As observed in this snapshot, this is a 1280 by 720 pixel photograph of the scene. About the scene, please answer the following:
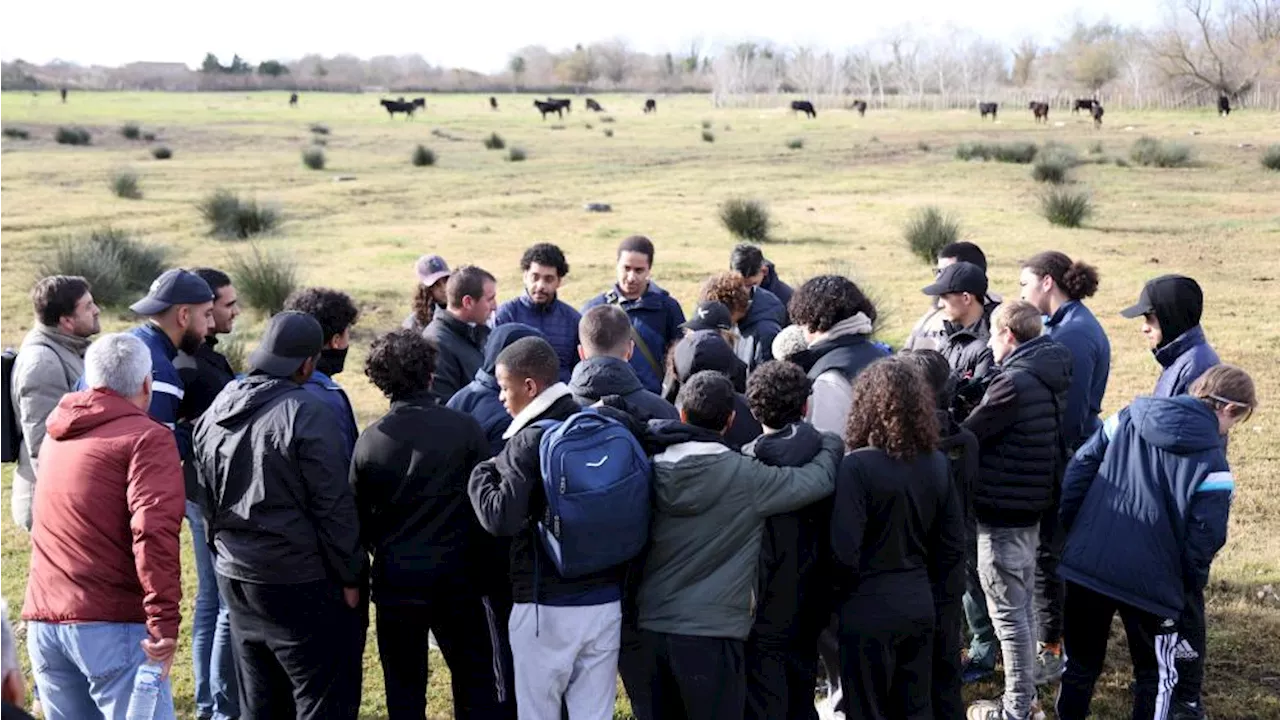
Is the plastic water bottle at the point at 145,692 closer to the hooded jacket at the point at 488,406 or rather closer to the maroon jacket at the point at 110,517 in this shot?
the maroon jacket at the point at 110,517

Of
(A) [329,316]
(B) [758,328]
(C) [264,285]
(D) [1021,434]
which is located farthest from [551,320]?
(C) [264,285]

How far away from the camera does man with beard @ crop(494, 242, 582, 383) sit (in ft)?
20.8

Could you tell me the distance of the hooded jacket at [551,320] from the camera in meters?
6.41

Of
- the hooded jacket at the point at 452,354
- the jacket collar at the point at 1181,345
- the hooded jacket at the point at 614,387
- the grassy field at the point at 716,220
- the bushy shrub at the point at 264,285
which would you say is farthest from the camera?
the bushy shrub at the point at 264,285

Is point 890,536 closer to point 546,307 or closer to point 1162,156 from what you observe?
point 546,307

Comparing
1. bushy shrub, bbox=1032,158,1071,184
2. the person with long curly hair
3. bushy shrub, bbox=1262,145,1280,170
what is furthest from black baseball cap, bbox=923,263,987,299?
bushy shrub, bbox=1262,145,1280,170

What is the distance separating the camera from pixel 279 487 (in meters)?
3.93

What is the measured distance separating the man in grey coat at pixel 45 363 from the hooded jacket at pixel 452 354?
146 cm

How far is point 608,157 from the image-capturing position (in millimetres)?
36062

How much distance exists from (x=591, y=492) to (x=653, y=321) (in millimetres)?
2918

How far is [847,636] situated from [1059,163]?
24.5 metres

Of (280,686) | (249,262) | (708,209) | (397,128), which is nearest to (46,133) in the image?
(397,128)

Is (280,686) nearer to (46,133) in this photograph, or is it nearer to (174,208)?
(174,208)

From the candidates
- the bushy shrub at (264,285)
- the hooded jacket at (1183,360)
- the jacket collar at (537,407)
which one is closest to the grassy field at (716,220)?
the bushy shrub at (264,285)
